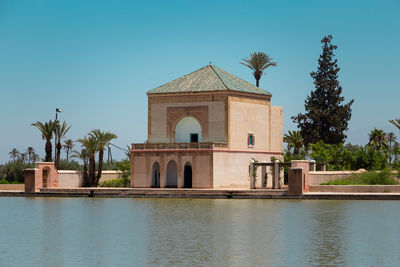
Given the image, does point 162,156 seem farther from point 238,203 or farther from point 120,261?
point 120,261

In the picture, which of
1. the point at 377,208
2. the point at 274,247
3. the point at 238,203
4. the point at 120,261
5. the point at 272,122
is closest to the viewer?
the point at 120,261

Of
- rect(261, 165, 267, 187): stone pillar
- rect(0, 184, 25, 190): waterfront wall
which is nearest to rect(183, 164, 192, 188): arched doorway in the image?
rect(261, 165, 267, 187): stone pillar

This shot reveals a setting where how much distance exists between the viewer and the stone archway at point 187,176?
163 feet

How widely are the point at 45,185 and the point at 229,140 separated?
13280 mm

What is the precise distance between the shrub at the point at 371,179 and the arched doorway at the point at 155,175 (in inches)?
498

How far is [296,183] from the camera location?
4150cm

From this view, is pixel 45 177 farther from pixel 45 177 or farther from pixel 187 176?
pixel 187 176


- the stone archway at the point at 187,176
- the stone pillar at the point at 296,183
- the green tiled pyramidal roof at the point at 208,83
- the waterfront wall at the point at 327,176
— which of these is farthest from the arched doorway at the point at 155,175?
the stone pillar at the point at 296,183

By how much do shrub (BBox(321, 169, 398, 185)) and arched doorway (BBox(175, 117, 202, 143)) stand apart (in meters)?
11.4

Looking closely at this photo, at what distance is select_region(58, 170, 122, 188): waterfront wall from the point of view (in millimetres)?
52125

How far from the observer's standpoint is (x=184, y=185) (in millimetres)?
49344

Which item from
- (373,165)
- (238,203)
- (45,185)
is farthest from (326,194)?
(45,185)

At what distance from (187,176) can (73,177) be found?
9.03 meters

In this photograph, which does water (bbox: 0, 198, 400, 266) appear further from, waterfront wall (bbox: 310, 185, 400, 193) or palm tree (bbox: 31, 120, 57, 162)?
palm tree (bbox: 31, 120, 57, 162)
